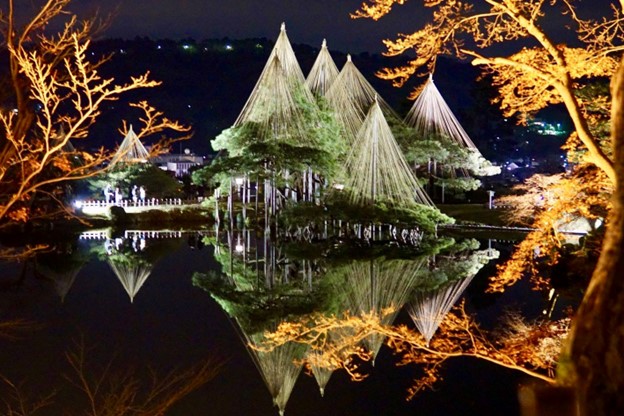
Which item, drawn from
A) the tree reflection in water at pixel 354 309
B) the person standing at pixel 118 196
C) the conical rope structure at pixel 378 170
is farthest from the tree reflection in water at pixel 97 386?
the person standing at pixel 118 196

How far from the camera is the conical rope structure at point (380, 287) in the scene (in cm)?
1166

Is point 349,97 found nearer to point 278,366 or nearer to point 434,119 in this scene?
point 434,119

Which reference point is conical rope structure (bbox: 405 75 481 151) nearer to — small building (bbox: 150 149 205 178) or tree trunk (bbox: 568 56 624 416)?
small building (bbox: 150 149 205 178)

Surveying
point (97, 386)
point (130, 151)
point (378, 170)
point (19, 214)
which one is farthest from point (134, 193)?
point (97, 386)

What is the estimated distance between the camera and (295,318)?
11.8 metres

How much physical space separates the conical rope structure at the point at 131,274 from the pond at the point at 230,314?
0.05 metres

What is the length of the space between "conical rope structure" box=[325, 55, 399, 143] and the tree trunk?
74.9 ft

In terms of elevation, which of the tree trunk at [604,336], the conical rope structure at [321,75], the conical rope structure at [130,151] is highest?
the conical rope structure at [321,75]

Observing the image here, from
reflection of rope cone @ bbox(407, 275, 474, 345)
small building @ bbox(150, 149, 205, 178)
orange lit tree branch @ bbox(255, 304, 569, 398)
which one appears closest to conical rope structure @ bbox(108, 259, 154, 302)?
orange lit tree branch @ bbox(255, 304, 569, 398)

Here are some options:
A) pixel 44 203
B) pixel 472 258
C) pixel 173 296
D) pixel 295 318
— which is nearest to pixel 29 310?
pixel 173 296

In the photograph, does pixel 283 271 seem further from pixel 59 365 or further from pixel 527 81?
pixel 527 81

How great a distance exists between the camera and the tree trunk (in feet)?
9.30

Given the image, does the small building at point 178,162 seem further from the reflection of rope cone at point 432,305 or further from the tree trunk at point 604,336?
the tree trunk at point 604,336

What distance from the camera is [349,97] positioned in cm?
2664
